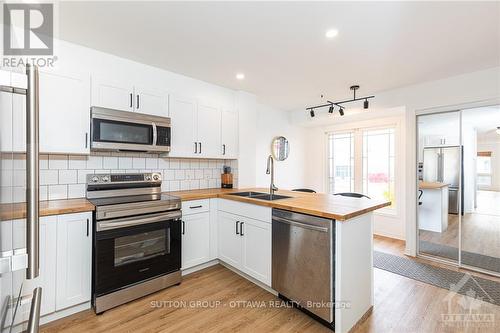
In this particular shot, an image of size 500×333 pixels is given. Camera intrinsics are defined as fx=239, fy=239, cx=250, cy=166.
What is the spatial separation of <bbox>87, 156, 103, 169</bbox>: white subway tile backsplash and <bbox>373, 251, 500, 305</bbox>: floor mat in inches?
142

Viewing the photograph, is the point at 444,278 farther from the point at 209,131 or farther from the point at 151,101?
the point at 151,101

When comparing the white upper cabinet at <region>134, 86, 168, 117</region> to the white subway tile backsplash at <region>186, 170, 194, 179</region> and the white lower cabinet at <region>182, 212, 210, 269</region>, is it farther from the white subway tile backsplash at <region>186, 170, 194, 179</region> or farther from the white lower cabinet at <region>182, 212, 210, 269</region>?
the white lower cabinet at <region>182, 212, 210, 269</region>

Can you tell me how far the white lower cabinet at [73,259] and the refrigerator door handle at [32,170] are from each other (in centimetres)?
151

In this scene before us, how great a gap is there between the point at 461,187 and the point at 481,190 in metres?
0.19

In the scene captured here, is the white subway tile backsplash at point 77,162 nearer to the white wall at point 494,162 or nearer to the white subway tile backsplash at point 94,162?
the white subway tile backsplash at point 94,162

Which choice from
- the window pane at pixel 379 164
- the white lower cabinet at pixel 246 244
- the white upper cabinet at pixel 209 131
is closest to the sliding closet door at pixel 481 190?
the window pane at pixel 379 164

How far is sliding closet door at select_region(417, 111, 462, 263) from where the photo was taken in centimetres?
320

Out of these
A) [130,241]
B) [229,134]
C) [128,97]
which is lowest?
[130,241]

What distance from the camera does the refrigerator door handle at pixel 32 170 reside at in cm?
73

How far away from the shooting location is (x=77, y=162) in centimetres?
250

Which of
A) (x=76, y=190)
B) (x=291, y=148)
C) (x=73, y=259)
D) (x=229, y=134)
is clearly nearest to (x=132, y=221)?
(x=73, y=259)

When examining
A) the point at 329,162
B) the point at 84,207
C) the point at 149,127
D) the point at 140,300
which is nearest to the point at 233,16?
the point at 149,127

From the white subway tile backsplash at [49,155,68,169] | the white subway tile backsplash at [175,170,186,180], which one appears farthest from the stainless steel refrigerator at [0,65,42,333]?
the white subway tile backsplash at [175,170,186,180]

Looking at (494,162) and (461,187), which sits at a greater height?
(494,162)
